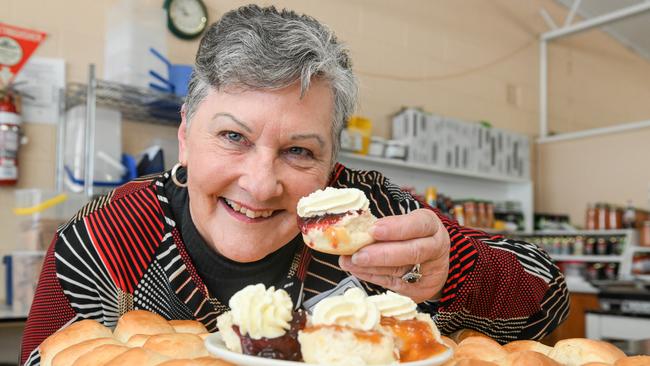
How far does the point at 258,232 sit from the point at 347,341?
0.57 metres

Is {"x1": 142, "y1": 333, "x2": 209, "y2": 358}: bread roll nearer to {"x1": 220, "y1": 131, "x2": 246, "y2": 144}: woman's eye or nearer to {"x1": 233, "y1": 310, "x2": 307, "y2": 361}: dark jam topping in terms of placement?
{"x1": 233, "y1": 310, "x2": 307, "y2": 361}: dark jam topping

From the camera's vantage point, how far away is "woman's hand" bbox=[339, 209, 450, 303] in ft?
2.74

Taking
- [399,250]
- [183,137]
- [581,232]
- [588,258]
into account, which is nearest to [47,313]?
[183,137]

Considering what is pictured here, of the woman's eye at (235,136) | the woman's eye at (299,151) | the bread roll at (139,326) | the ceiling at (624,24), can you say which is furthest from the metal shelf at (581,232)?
the bread roll at (139,326)

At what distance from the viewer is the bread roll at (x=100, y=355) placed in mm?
641

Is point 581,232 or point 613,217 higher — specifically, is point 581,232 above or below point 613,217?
below

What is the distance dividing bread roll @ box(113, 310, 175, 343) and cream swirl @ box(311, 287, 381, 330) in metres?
0.29

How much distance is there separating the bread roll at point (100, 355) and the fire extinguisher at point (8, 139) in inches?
98.5

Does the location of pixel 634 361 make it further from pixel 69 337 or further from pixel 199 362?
pixel 69 337

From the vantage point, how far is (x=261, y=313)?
1.97 ft

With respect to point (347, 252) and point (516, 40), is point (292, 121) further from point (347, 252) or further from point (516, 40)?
point (516, 40)

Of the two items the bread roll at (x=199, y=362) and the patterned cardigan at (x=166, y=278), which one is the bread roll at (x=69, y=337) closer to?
the bread roll at (x=199, y=362)

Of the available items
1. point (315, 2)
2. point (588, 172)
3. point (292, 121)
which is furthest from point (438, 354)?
point (588, 172)

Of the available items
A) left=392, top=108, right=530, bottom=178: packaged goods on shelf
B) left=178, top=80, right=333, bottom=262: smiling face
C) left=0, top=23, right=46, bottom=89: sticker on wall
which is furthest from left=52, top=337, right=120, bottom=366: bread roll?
left=392, top=108, right=530, bottom=178: packaged goods on shelf
